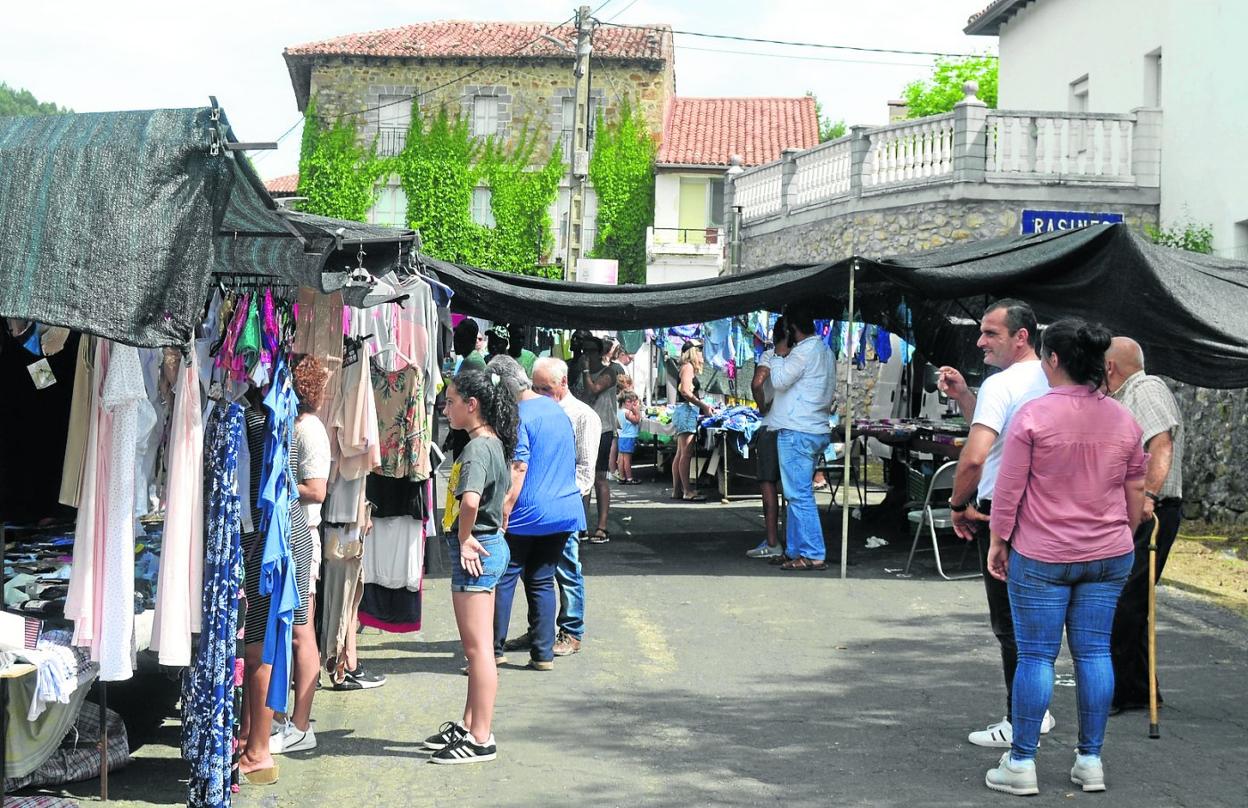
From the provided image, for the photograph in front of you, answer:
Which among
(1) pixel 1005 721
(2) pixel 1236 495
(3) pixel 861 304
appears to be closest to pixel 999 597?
(1) pixel 1005 721

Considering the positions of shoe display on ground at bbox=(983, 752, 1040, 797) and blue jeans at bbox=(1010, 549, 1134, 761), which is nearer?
blue jeans at bbox=(1010, 549, 1134, 761)

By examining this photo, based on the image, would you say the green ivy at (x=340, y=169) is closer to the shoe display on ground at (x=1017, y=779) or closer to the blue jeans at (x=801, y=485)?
the blue jeans at (x=801, y=485)

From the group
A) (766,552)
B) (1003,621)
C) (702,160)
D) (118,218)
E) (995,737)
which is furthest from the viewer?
(702,160)

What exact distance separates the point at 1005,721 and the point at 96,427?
4057mm

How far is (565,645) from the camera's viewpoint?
27.1 ft

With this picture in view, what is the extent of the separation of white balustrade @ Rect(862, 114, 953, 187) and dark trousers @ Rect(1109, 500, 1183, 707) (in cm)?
1337

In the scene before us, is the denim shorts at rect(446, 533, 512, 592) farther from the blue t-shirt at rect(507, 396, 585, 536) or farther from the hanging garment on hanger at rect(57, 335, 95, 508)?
the hanging garment on hanger at rect(57, 335, 95, 508)

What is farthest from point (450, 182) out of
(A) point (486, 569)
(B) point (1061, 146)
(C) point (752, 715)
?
(A) point (486, 569)

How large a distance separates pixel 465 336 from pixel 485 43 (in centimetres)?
3297

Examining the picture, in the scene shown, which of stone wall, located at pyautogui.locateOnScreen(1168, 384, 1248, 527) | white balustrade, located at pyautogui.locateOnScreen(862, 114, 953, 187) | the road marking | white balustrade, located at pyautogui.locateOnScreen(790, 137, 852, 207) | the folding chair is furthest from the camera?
white balustrade, located at pyautogui.locateOnScreen(790, 137, 852, 207)

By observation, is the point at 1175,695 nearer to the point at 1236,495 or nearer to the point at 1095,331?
the point at 1095,331

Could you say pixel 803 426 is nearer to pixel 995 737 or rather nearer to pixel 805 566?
pixel 805 566

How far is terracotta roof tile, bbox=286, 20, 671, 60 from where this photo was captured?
1690 inches

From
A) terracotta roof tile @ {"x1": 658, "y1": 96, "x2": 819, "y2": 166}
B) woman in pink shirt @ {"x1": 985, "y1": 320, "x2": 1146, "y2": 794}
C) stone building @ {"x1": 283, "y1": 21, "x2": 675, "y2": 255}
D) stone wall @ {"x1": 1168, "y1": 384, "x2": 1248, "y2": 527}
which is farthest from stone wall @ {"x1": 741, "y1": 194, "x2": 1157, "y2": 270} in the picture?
stone building @ {"x1": 283, "y1": 21, "x2": 675, "y2": 255}
